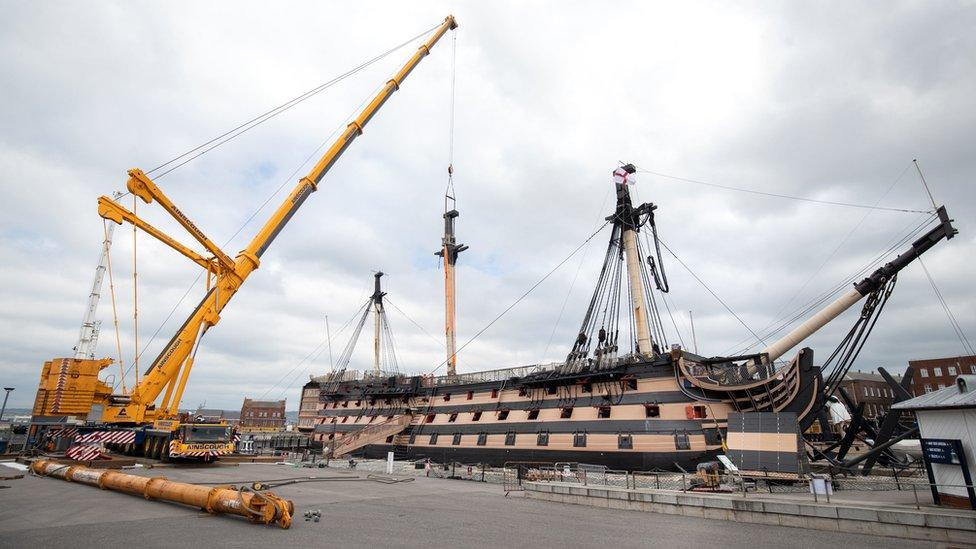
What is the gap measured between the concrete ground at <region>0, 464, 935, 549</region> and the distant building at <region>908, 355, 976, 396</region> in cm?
6583

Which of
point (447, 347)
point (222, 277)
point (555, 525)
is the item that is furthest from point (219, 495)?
point (447, 347)

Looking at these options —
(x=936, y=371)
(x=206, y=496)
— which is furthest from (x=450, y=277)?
(x=936, y=371)

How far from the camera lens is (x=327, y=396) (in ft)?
150

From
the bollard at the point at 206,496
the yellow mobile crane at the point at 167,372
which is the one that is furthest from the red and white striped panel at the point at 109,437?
the bollard at the point at 206,496

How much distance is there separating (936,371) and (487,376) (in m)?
62.9

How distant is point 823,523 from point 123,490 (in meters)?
19.3

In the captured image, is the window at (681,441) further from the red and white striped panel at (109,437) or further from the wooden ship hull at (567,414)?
the red and white striped panel at (109,437)

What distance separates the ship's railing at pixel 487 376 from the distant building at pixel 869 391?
59.2 meters

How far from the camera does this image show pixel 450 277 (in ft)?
142

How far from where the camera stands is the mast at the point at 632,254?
26.9m

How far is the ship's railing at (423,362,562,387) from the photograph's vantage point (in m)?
30.0

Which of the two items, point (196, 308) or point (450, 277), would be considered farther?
point (450, 277)

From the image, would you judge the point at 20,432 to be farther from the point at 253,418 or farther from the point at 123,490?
the point at 253,418

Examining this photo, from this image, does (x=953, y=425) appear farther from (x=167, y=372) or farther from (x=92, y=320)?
(x=92, y=320)
